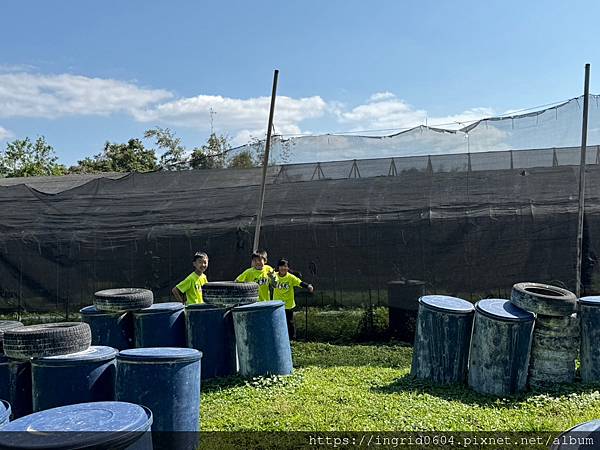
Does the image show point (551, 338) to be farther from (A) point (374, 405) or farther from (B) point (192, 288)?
(B) point (192, 288)

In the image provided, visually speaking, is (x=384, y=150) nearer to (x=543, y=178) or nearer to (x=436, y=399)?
(x=543, y=178)

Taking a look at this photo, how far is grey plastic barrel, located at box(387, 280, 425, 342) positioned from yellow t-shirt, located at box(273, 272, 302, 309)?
203 centimetres

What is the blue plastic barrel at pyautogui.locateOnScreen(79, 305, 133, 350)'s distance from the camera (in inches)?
266

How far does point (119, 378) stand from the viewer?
480 centimetres

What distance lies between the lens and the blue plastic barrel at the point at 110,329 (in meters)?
6.77

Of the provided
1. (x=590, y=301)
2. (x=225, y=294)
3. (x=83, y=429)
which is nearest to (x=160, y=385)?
(x=83, y=429)

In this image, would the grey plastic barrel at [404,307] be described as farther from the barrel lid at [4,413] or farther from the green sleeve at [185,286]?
the barrel lid at [4,413]

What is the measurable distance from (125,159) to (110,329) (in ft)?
97.1

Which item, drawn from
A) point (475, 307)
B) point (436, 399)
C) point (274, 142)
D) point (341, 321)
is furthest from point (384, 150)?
point (436, 399)

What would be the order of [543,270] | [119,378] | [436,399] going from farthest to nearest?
[543,270] → [436,399] → [119,378]

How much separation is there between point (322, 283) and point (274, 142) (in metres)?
3.29

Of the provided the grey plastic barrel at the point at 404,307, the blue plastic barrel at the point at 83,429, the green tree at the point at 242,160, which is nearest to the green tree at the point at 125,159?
the green tree at the point at 242,160

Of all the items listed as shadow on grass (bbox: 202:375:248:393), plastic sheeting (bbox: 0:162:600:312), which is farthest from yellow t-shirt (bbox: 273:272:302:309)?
shadow on grass (bbox: 202:375:248:393)

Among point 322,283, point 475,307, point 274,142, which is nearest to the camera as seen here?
point 475,307
